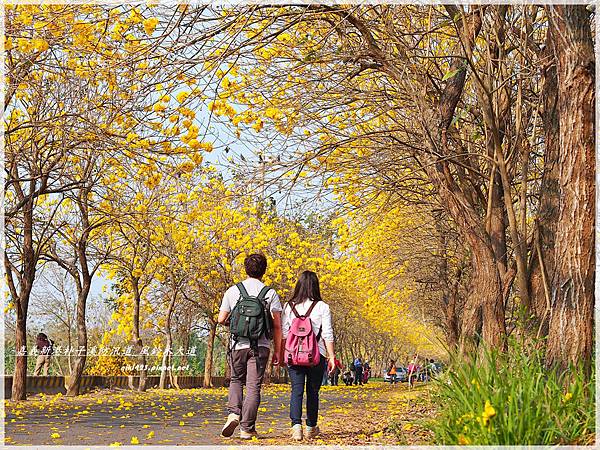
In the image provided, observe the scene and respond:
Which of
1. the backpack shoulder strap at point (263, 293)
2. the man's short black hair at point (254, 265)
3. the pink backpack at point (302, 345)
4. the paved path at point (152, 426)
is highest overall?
the man's short black hair at point (254, 265)

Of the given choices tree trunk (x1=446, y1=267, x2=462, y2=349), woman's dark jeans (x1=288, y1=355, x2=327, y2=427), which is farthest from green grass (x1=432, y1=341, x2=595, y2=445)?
tree trunk (x1=446, y1=267, x2=462, y2=349)

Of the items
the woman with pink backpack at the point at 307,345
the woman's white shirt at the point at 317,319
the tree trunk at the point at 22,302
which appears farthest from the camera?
the tree trunk at the point at 22,302

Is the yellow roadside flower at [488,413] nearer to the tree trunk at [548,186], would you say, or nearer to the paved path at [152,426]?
the paved path at [152,426]

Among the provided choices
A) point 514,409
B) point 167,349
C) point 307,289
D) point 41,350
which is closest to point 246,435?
point 307,289

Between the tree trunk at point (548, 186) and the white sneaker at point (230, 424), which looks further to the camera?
the tree trunk at point (548, 186)

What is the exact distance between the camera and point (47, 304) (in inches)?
1449

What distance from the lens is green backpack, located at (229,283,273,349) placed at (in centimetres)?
782

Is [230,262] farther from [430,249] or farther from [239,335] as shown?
[239,335]

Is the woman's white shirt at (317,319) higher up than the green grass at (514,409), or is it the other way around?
the woman's white shirt at (317,319)

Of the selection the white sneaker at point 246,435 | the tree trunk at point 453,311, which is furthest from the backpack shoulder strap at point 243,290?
the tree trunk at point 453,311

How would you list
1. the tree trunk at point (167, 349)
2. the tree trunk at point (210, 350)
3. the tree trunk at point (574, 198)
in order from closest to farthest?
1. the tree trunk at point (574, 198)
2. the tree trunk at point (167, 349)
3. the tree trunk at point (210, 350)

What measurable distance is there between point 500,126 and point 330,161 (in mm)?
2509

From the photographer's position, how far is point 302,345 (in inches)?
314

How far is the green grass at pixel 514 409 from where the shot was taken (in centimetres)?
480
